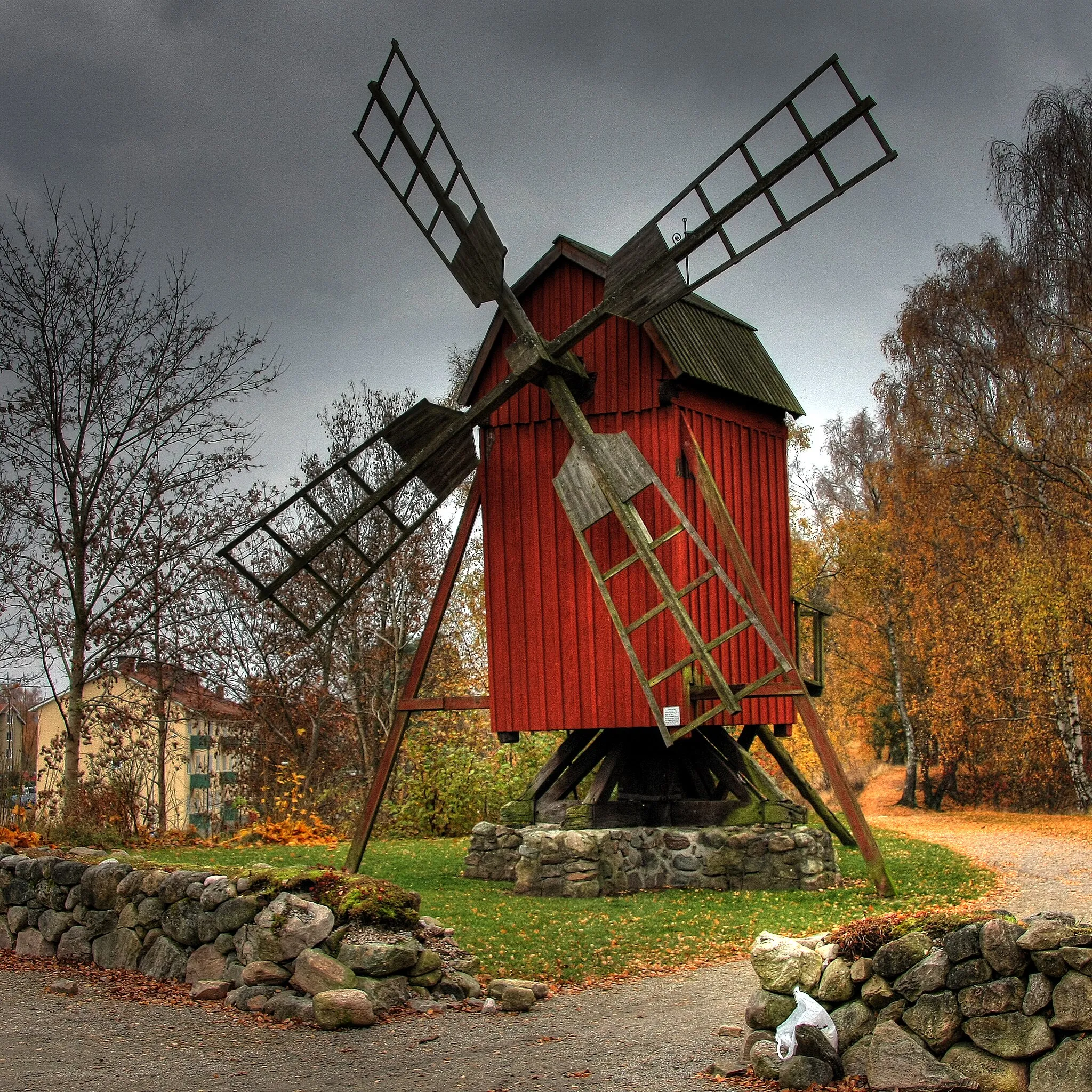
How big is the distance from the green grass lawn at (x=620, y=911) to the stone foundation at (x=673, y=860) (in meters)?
0.26

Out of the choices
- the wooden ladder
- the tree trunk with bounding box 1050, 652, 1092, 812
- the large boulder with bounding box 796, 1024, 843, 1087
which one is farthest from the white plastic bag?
the tree trunk with bounding box 1050, 652, 1092, 812

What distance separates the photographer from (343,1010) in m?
7.16

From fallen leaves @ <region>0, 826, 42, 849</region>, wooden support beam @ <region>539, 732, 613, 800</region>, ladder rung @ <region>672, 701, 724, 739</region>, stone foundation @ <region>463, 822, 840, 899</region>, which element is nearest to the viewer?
ladder rung @ <region>672, 701, 724, 739</region>

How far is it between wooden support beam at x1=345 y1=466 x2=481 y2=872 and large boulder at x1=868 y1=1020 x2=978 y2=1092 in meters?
8.22

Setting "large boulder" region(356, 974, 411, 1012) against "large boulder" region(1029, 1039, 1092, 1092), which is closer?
"large boulder" region(1029, 1039, 1092, 1092)

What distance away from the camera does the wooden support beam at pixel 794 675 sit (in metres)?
11.2

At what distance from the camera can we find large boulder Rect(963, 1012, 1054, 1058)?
5.32 meters

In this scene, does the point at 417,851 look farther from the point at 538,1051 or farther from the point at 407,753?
the point at 538,1051

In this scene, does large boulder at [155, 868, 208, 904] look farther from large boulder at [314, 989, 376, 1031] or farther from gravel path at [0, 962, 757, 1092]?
large boulder at [314, 989, 376, 1031]

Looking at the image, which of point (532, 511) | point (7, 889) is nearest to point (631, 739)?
point (532, 511)

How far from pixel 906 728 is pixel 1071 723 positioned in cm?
555

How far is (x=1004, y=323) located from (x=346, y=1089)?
20.6m

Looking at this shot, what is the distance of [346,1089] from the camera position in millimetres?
5996

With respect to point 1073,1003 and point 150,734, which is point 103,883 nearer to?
point 1073,1003
